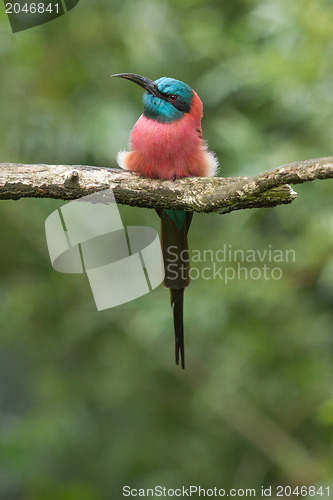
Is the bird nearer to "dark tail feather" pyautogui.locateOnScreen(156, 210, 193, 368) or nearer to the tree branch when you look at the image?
"dark tail feather" pyautogui.locateOnScreen(156, 210, 193, 368)

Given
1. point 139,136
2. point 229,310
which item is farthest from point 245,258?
point 139,136

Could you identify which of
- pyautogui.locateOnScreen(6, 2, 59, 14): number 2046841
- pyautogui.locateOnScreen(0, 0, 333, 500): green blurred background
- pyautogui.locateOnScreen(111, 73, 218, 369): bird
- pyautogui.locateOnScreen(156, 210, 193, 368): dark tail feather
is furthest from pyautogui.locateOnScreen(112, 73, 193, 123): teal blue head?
pyautogui.locateOnScreen(6, 2, 59, 14): number 2046841

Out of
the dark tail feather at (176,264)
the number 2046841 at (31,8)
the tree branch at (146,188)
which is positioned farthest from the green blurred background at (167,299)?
the tree branch at (146,188)

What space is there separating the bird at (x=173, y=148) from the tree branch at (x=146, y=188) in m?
0.24

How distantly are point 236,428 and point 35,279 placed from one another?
1385 millimetres

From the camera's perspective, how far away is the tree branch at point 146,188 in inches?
69.7

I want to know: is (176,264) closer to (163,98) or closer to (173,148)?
(173,148)

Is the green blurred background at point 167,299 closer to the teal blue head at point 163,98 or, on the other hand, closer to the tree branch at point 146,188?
the teal blue head at point 163,98

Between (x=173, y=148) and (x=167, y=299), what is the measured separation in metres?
0.91

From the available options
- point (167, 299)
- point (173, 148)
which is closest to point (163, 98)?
point (173, 148)

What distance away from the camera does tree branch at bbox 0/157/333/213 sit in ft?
5.81

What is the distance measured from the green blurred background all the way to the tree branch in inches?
23.1

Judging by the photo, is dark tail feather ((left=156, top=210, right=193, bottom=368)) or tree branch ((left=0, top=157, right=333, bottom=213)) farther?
dark tail feather ((left=156, top=210, right=193, bottom=368))

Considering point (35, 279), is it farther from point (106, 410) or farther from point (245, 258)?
point (245, 258)
